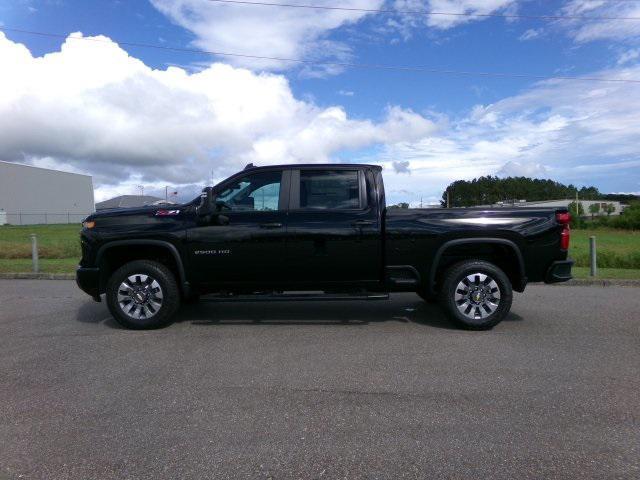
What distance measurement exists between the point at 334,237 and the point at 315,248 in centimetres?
26

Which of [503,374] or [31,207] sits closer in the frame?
[503,374]

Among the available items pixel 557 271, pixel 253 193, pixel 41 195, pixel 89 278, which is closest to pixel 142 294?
pixel 89 278

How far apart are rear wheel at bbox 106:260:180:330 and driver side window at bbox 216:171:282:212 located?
116cm

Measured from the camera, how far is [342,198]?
630 cm

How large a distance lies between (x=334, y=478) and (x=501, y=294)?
12.9ft

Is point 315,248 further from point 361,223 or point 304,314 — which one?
point 304,314

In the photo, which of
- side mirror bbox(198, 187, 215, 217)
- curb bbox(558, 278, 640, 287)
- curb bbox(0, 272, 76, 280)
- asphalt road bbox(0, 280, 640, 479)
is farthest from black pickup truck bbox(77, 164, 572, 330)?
curb bbox(0, 272, 76, 280)

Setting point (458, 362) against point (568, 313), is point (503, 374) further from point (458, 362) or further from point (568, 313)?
point (568, 313)

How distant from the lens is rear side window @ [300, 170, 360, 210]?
627cm

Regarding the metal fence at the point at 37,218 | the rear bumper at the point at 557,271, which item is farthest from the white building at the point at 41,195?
the rear bumper at the point at 557,271

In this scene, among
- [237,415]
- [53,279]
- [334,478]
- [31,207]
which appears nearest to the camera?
[334,478]

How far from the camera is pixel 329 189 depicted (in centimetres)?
634

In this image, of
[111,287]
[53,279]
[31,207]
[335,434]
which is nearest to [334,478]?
[335,434]

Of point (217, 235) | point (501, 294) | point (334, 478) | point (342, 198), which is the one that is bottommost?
point (334, 478)
